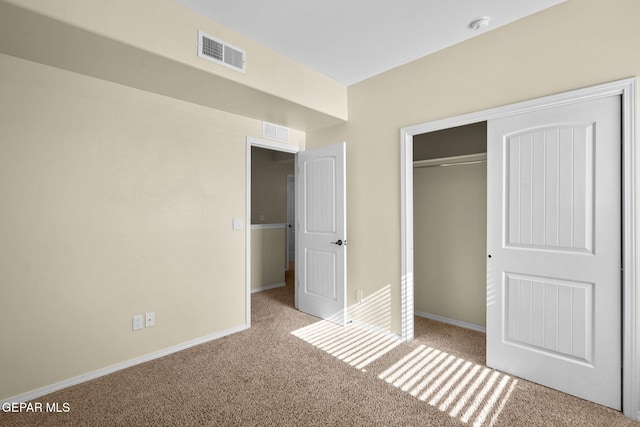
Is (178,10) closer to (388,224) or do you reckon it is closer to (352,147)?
(352,147)

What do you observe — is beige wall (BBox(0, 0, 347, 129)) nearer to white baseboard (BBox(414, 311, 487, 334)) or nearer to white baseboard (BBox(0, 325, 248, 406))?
white baseboard (BBox(0, 325, 248, 406))

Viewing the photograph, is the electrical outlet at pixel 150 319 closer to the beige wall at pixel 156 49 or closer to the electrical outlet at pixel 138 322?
the electrical outlet at pixel 138 322

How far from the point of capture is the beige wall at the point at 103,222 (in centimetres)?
208

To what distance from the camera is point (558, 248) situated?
84.5 inches

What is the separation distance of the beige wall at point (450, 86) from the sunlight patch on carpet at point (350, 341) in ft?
0.77

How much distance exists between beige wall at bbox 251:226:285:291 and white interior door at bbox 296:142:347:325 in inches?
51.7

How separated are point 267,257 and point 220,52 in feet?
11.5

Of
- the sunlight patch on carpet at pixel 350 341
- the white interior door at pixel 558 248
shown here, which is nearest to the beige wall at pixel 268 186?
the sunlight patch on carpet at pixel 350 341

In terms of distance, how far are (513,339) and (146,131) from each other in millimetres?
3450

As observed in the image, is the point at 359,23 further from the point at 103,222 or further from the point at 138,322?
the point at 138,322

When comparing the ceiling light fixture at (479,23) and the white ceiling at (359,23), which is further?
the ceiling light fixture at (479,23)

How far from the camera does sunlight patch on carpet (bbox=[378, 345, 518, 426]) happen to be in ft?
6.49

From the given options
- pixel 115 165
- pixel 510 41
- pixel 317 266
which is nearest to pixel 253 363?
pixel 317 266

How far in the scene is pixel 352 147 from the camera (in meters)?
3.47
